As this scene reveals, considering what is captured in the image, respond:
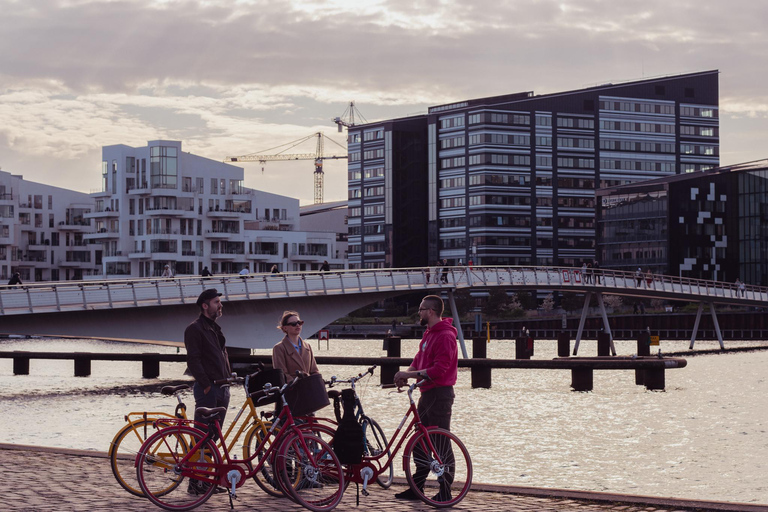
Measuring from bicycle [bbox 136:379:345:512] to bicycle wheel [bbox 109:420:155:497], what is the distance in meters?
0.26

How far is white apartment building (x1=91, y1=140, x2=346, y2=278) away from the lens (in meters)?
128

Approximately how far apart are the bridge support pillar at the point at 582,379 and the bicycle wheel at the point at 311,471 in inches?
1228

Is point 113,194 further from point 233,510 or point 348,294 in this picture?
point 233,510

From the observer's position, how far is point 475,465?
19453 mm

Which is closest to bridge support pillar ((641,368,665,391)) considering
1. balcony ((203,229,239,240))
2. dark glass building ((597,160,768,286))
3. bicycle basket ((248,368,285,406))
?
bicycle basket ((248,368,285,406))

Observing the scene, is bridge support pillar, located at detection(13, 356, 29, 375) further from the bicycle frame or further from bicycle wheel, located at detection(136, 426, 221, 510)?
the bicycle frame

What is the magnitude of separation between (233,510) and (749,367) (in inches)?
1985

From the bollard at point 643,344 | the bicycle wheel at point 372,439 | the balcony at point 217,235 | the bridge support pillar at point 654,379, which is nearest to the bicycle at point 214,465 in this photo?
the bicycle wheel at point 372,439

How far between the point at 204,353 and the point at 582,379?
31.3 m

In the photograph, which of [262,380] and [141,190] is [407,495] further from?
[141,190]

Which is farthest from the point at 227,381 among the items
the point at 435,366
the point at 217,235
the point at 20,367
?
the point at 217,235

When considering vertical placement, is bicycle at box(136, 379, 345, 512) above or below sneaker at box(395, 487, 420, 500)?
above

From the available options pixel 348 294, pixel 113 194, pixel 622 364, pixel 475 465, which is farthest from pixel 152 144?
pixel 475 465

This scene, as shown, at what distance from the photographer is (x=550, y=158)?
150625 mm
